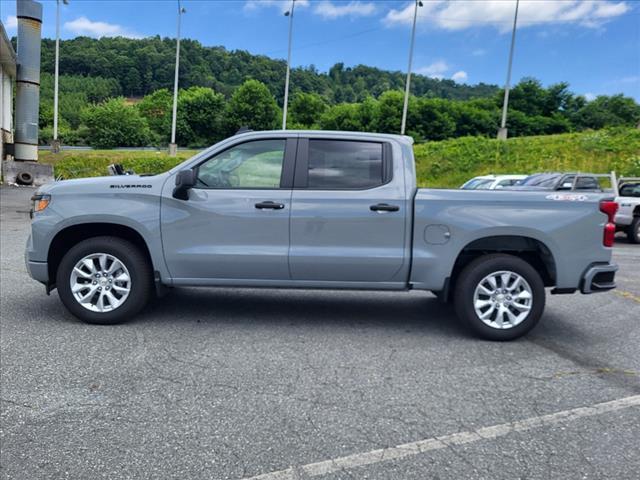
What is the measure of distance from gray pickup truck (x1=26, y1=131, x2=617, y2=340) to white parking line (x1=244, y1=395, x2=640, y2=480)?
1.43 metres

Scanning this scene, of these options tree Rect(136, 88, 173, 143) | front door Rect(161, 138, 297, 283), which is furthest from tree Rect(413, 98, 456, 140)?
front door Rect(161, 138, 297, 283)

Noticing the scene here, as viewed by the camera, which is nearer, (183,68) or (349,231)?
A: (349,231)

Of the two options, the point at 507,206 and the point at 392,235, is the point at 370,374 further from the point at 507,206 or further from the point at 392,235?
the point at 507,206

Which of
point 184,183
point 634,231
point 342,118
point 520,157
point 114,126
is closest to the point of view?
point 184,183

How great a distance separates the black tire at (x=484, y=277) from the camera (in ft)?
16.2

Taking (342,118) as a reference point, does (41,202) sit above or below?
below

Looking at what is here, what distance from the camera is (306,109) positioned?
286 ft

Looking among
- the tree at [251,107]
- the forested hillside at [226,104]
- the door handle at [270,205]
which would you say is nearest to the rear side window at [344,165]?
the door handle at [270,205]

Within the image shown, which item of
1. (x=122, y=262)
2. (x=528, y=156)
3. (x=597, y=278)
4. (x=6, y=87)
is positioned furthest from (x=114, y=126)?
(x=597, y=278)

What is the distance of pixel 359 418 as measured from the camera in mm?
3346

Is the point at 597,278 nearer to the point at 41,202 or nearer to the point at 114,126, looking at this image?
the point at 41,202

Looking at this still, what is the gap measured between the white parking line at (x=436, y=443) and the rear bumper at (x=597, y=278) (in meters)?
1.39

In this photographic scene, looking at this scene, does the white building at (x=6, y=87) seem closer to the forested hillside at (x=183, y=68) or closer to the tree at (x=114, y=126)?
the tree at (x=114, y=126)

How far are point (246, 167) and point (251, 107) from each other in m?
75.4
